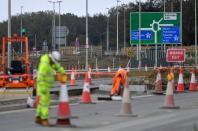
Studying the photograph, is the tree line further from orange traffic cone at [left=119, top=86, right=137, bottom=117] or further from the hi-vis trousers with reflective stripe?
the hi-vis trousers with reflective stripe

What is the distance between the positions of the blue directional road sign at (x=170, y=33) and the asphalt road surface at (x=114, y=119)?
28485 millimetres

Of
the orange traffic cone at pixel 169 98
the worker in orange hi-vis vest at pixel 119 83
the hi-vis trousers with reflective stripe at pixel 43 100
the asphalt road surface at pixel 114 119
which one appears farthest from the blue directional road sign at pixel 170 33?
the hi-vis trousers with reflective stripe at pixel 43 100

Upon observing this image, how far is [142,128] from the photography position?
555 inches

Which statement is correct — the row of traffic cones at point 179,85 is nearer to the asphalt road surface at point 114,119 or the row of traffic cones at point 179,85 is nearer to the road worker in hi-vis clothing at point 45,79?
the asphalt road surface at point 114,119

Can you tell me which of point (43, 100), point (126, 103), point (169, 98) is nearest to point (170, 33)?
point (169, 98)

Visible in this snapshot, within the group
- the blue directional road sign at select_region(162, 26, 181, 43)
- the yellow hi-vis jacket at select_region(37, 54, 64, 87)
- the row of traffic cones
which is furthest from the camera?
the blue directional road sign at select_region(162, 26, 181, 43)

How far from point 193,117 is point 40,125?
15.8 feet

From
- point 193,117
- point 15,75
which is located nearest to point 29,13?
point 15,75

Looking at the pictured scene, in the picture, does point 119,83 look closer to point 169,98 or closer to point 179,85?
point 169,98

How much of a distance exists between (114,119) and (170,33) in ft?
114

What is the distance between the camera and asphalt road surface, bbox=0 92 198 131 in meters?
14.0

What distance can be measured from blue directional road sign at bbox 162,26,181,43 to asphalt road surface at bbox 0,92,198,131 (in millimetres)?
28485

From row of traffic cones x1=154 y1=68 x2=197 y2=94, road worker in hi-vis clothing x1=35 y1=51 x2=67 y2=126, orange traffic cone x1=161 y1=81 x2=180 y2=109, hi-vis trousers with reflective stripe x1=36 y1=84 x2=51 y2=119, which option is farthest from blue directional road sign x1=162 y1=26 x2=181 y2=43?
hi-vis trousers with reflective stripe x1=36 y1=84 x2=51 y2=119

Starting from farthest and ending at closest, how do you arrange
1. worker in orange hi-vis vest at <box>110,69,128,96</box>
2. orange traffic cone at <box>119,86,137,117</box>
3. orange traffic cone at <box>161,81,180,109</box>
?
1. worker in orange hi-vis vest at <box>110,69,128,96</box>
2. orange traffic cone at <box>161,81,180,109</box>
3. orange traffic cone at <box>119,86,137,117</box>
